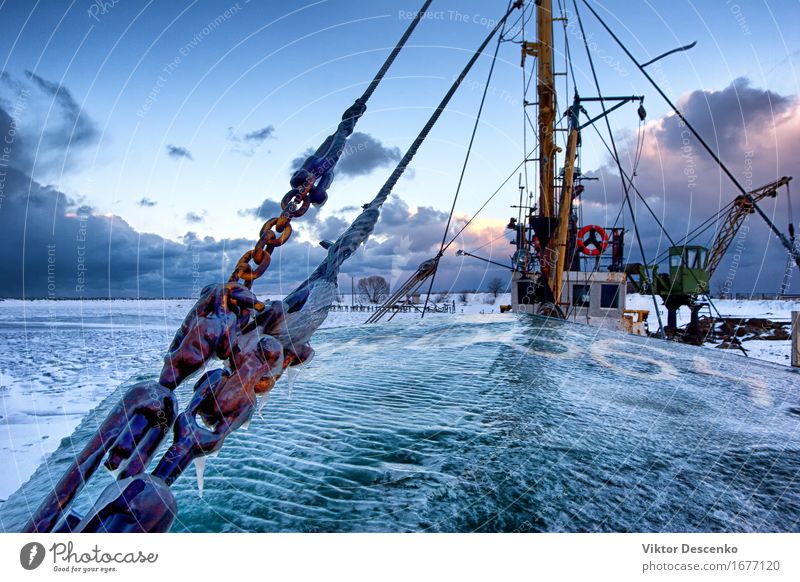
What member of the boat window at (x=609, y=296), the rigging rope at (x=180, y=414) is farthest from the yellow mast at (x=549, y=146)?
the rigging rope at (x=180, y=414)

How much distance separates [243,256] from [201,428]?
449 mm

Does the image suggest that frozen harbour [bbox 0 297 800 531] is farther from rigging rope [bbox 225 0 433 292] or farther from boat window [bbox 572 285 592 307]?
boat window [bbox 572 285 592 307]

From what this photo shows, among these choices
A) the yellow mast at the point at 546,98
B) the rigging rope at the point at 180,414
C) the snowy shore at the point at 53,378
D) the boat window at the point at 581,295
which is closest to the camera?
the rigging rope at the point at 180,414

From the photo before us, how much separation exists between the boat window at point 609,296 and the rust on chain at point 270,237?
9.81 m

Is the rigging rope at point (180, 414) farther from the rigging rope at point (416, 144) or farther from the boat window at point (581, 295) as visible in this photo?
the boat window at point (581, 295)

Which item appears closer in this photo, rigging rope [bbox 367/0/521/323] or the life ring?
rigging rope [bbox 367/0/521/323]

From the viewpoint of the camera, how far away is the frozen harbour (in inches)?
57.6

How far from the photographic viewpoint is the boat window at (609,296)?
9773mm

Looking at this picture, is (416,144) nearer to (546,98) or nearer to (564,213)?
(564,213)

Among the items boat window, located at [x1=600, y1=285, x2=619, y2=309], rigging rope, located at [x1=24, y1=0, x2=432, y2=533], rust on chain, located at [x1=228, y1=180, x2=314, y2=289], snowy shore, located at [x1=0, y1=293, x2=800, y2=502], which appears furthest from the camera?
boat window, located at [x1=600, y1=285, x2=619, y2=309]

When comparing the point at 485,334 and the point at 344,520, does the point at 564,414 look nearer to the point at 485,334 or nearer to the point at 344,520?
the point at 344,520

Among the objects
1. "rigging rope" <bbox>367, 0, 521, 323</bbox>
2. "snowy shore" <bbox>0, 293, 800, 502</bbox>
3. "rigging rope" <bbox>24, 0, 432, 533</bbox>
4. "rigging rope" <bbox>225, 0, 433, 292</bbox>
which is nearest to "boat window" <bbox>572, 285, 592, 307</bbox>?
"snowy shore" <bbox>0, 293, 800, 502</bbox>

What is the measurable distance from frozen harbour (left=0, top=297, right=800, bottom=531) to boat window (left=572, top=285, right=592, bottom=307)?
19.9ft
